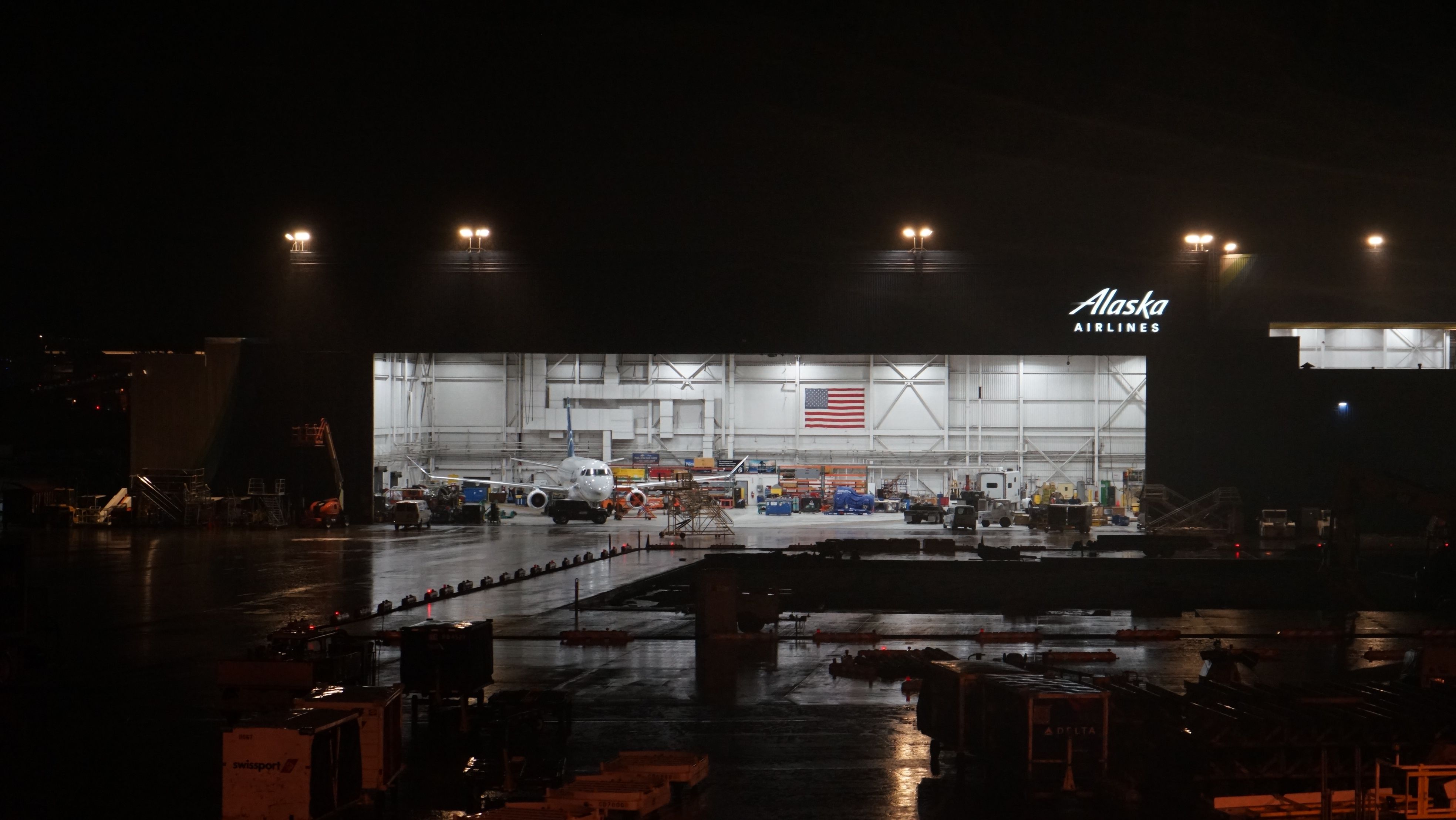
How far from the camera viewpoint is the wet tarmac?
11.5m

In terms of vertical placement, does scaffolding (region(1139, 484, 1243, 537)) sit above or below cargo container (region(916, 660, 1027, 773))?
above

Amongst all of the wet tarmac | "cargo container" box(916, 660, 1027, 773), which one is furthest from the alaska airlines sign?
"cargo container" box(916, 660, 1027, 773)

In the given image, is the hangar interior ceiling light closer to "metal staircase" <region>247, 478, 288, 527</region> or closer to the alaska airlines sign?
"metal staircase" <region>247, 478, 288, 527</region>

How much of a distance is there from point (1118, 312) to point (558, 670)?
→ 34.1 meters

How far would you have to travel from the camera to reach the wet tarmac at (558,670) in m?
11.5

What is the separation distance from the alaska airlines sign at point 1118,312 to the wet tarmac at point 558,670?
1434 centimetres

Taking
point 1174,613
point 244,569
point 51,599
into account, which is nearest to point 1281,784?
point 1174,613

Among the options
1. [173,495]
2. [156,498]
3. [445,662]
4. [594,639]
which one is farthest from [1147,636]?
[156,498]

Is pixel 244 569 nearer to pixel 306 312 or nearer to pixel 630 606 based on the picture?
pixel 630 606

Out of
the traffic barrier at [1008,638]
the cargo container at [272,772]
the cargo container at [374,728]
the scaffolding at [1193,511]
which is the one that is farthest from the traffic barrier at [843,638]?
the scaffolding at [1193,511]

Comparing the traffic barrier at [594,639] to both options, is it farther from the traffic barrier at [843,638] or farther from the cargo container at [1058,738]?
the cargo container at [1058,738]

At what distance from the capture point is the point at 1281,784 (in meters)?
10.5

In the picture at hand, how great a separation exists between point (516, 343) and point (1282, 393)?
31.8 m

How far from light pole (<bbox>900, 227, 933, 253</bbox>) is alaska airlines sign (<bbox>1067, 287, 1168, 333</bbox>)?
21.8 ft
